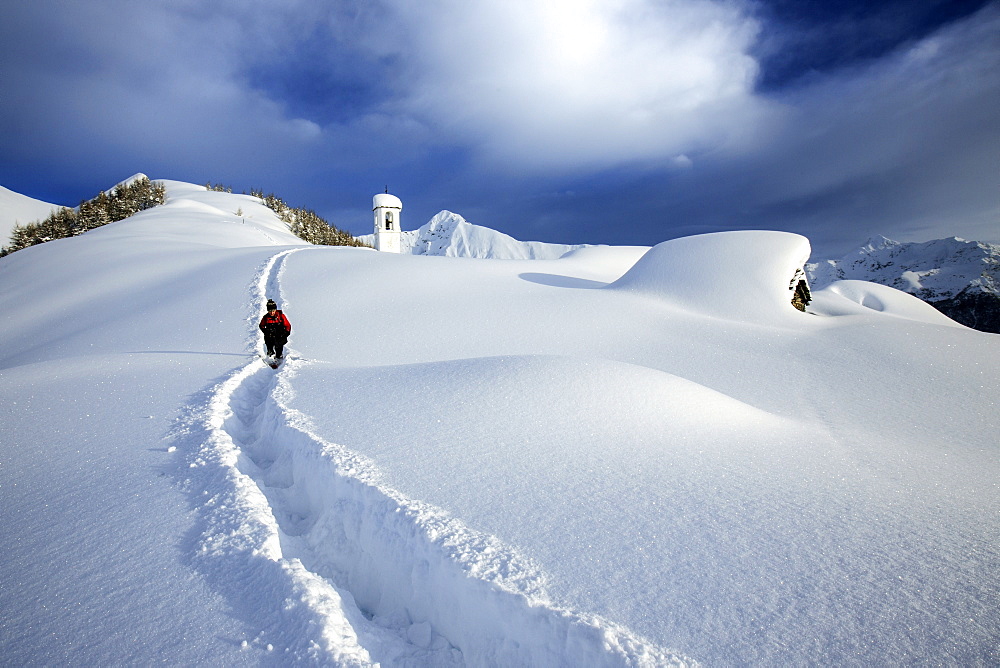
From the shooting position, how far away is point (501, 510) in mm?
3471

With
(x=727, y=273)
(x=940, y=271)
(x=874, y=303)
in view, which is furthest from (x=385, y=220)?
(x=940, y=271)

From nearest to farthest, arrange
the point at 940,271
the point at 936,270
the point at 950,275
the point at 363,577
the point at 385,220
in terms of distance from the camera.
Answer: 1. the point at 363,577
2. the point at 385,220
3. the point at 950,275
4. the point at 940,271
5. the point at 936,270

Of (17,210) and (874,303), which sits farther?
(17,210)

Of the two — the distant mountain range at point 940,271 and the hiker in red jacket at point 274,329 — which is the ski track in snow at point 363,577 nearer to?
the hiker in red jacket at point 274,329

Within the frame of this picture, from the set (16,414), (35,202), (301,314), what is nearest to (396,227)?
(301,314)

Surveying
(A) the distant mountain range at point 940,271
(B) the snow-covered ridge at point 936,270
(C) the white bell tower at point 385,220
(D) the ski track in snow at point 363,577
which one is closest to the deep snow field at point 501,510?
(D) the ski track in snow at point 363,577

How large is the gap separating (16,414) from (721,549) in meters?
8.82

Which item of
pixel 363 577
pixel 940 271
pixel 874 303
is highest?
pixel 940 271

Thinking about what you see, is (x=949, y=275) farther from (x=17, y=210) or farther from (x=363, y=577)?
(x=17, y=210)

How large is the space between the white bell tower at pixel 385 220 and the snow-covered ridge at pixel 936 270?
4235 inches

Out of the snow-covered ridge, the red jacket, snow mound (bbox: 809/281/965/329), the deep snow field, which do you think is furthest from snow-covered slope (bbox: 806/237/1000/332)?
the red jacket

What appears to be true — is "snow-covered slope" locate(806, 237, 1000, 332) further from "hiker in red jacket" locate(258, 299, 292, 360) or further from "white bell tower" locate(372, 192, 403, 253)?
"hiker in red jacket" locate(258, 299, 292, 360)

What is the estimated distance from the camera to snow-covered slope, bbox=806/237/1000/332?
103938 mm

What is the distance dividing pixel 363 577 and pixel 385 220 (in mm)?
44142
